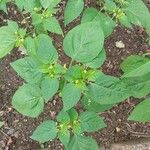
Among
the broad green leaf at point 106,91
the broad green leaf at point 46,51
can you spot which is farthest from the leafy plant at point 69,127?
the broad green leaf at point 46,51

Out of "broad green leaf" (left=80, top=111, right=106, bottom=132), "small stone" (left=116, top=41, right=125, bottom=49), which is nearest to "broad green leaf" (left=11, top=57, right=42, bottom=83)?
"broad green leaf" (left=80, top=111, right=106, bottom=132)

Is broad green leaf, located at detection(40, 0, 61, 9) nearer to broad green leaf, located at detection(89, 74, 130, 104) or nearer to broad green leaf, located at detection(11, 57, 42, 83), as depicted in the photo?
broad green leaf, located at detection(11, 57, 42, 83)

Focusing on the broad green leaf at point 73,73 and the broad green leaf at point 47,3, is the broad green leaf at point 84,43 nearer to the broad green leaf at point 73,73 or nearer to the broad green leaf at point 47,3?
the broad green leaf at point 73,73

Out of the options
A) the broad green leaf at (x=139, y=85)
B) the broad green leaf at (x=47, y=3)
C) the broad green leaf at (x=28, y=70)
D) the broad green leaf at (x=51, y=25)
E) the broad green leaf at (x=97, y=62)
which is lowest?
the broad green leaf at (x=139, y=85)

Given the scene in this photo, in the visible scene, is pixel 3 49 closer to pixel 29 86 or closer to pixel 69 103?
pixel 29 86

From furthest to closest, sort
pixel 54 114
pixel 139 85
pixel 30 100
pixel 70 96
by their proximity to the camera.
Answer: pixel 54 114, pixel 139 85, pixel 30 100, pixel 70 96

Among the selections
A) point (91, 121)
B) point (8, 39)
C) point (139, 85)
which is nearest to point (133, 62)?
point (139, 85)

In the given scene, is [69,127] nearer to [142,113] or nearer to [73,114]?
[73,114]
